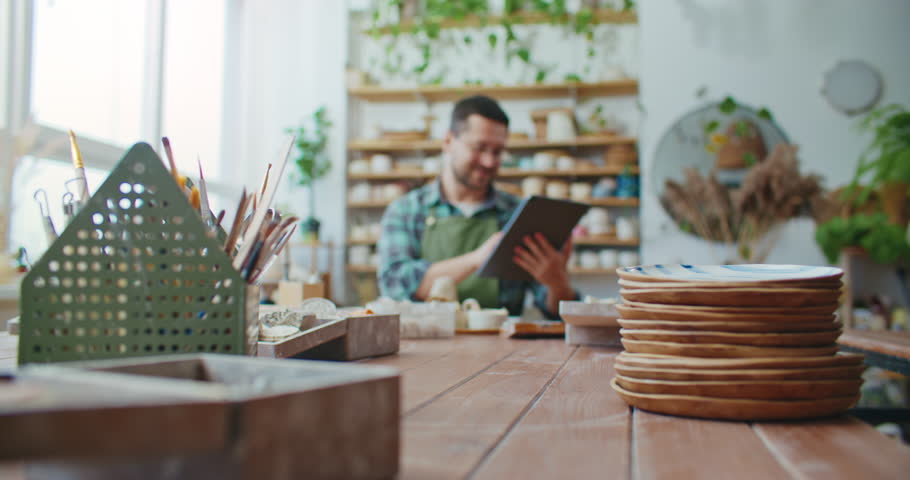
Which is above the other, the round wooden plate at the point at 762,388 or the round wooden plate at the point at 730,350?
the round wooden plate at the point at 730,350

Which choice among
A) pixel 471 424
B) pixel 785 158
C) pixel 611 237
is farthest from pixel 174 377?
pixel 611 237

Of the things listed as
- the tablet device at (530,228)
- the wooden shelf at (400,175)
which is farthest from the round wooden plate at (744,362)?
the wooden shelf at (400,175)

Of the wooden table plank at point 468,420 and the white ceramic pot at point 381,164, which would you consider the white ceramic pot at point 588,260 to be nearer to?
the white ceramic pot at point 381,164

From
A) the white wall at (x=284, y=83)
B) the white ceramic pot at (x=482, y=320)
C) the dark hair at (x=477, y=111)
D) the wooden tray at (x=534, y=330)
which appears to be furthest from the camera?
the white wall at (x=284, y=83)

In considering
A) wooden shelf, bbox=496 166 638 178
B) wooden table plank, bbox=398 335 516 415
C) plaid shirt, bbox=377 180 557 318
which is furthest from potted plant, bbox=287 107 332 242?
wooden table plank, bbox=398 335 516 415

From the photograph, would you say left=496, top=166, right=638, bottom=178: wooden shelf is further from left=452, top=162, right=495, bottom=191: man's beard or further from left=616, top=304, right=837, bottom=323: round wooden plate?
left=616, top=304, right=837, bottom=323: round wooden plate

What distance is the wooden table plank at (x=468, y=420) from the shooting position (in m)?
0.47

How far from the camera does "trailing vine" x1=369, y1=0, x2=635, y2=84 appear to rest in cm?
430

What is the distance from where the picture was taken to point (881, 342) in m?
1.44

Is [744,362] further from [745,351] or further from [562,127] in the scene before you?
[562,127]

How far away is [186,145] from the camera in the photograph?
400 centimetres

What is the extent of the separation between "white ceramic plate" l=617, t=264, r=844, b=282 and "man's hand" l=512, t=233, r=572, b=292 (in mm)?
1414

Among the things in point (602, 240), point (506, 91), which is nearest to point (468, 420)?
point (602, 240)

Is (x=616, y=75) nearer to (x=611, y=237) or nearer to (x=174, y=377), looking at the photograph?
(x=611, y=237)
